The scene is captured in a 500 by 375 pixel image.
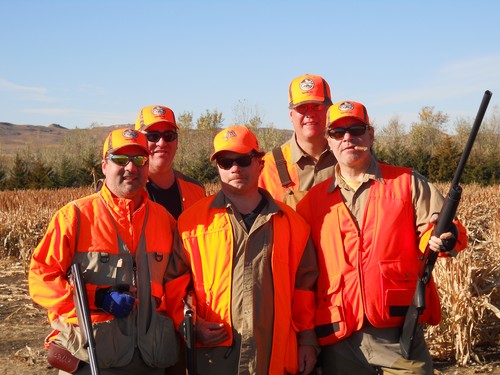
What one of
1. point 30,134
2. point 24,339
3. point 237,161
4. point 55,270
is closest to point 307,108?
point 237,161

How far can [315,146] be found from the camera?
4633 mm

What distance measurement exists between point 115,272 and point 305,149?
1.81 m

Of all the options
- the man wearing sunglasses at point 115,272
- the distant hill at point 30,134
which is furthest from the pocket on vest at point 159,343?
the distant hill at point 30,134

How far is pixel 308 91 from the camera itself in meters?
4.59

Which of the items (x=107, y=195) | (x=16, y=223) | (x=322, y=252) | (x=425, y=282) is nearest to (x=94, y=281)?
(x=107, y=195)

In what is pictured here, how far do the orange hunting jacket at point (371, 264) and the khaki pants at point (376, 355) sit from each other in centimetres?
7

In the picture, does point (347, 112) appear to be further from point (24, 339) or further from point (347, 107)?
point (24, 339)

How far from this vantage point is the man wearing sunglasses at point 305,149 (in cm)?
459

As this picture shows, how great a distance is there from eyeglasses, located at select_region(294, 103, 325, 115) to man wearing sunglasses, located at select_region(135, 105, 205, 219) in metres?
0.98

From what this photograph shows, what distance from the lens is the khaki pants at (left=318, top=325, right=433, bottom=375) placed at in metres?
3.64

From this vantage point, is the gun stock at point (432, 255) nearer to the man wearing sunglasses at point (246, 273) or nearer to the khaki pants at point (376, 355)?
the khaki pants at point (376, 355)

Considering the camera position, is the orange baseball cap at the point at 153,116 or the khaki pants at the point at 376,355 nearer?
the khaki pants at the point at 376,355

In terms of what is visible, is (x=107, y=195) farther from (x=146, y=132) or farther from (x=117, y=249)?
(x=146, y=132)

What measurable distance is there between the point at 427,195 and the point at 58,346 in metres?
2.35
